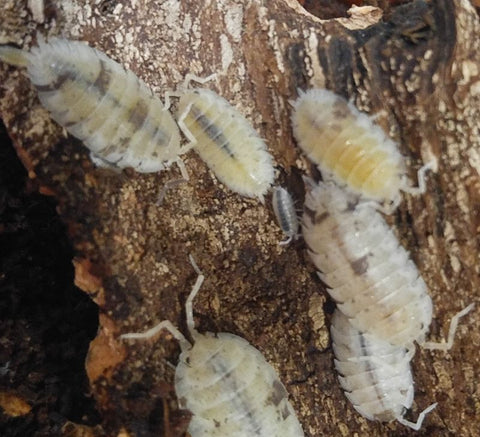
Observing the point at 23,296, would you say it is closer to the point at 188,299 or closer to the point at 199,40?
the point at 188,299

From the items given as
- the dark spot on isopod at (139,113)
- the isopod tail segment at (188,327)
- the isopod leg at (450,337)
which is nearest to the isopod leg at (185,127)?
the dark spot on isopod at (139,113)

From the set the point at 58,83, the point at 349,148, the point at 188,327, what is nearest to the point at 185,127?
the point at 58,83

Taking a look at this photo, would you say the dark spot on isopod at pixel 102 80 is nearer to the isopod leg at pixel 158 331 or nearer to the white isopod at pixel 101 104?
the white isopod at pixel 101 104

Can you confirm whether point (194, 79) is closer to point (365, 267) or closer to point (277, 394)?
point (365, 267)

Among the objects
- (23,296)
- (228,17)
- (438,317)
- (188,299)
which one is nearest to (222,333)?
(188,299)

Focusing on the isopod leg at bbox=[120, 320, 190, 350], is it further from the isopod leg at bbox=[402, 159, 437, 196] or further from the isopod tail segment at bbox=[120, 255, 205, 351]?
the isopod leg at bbox=[402, 159, 437, 196]

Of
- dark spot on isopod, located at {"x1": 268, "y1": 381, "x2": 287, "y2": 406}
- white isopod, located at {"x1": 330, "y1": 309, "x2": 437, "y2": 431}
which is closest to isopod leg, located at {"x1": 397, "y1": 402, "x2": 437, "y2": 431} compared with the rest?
white isopod, located at {"x1": 330, "y1": 309, "x2": 437, "y2": 431}
